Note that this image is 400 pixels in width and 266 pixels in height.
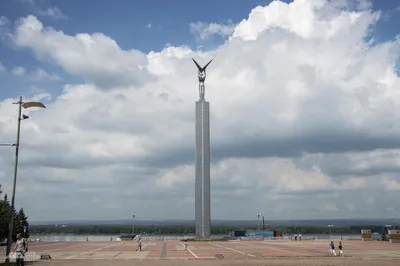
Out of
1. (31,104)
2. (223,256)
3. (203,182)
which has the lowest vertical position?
(223,256)

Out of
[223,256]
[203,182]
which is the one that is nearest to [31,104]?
[223,256]

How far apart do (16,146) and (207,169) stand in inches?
1898

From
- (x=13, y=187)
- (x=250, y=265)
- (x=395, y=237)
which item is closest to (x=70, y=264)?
(x=13, y=187)

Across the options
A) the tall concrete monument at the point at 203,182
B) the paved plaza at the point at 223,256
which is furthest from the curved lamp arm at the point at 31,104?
the tall concrete monument at the point at 203,182

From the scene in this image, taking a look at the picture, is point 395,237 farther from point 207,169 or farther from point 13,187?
point 13,187

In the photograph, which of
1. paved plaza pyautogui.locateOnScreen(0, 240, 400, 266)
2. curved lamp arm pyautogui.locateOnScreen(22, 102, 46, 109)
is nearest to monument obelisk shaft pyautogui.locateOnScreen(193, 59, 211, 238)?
paved plaza pyautogui.locateOnScreen(0, 240, 400, 266)

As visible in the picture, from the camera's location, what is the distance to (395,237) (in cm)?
6525

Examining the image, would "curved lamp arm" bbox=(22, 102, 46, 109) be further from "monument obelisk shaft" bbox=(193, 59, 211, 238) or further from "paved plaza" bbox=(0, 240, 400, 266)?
"monument obelisk shaft" bbox=(193, 59, 211, 238)

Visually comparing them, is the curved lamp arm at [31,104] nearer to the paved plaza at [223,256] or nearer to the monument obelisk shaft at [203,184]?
the paved plaza at [223,256]

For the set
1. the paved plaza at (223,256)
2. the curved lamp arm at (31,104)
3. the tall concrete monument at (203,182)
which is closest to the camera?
the curved lamp arm at (31,104)

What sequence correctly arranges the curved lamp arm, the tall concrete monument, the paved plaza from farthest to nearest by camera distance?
1. the tall concrete monument
2. the paved plaza
3. the curved lamp arm

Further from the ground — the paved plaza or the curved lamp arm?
the curved lamp arm

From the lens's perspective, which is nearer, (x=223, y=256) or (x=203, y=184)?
(x=223, y=256)

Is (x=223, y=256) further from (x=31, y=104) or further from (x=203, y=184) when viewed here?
(x=203, y=184)
